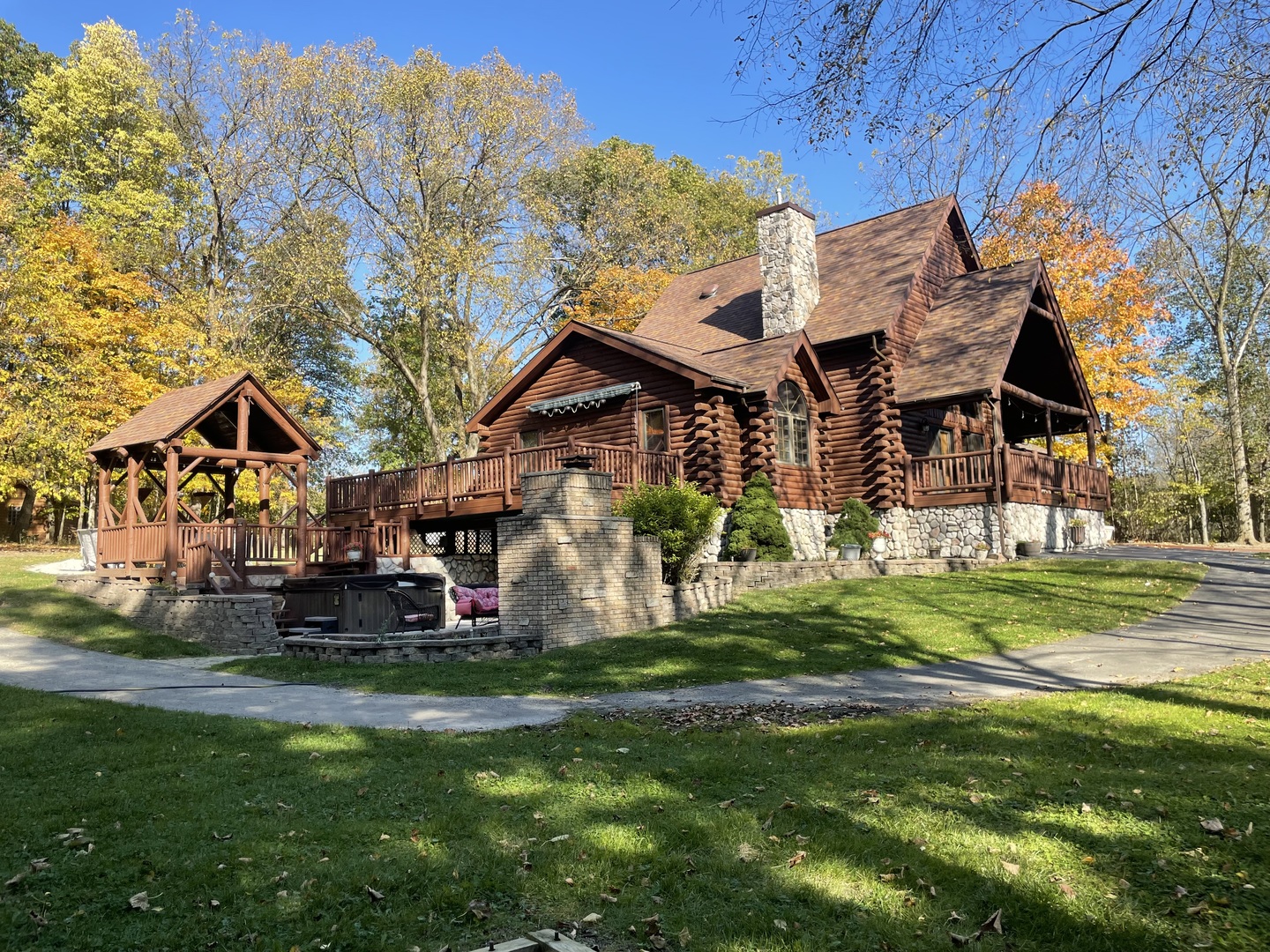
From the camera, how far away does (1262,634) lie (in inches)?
493

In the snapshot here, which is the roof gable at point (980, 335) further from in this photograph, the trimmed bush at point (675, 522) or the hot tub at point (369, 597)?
the hot tub at point (369, 597)

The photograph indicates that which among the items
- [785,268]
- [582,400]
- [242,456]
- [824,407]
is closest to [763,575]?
[824,407]

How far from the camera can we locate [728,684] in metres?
11.0

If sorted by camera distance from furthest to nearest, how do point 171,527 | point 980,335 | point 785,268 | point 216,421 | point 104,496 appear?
point 785,268, point 980,335, point 216,421, point 104,496, point 171,527


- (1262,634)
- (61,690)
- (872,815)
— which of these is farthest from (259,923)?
(1262,634)

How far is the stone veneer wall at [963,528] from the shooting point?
22.0 m

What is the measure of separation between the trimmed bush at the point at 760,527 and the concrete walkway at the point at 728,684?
311 inches

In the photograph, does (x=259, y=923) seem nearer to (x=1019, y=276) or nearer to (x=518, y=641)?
(x=518, y=641)

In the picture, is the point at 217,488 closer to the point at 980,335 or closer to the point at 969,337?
the point at 969,337

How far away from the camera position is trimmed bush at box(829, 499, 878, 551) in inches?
871

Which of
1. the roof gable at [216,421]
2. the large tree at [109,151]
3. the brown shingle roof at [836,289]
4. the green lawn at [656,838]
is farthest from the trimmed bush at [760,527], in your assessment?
the large tree at [109,151]

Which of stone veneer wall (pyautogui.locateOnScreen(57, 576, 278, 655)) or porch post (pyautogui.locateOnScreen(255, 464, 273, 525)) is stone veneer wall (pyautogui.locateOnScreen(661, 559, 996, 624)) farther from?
porch post (pyautogui.locateOnScreen(255, 464, 273, 525))

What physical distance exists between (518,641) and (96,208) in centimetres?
3005

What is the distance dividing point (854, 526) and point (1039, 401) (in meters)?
6.62
